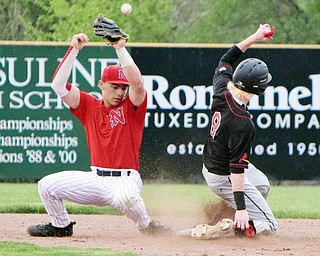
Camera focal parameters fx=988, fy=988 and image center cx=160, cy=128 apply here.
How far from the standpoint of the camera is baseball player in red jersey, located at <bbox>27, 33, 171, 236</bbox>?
297 inches

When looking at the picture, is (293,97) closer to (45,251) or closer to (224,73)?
(224,73)

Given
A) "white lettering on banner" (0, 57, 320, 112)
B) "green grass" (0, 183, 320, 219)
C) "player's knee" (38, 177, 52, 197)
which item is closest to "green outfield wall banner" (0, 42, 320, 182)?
"white lettering on banner" (0, 57, 320, 112)

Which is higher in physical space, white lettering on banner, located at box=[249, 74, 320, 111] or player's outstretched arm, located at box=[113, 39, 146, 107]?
player's outstretched arm, located at box=[113, 39, 146, 107]

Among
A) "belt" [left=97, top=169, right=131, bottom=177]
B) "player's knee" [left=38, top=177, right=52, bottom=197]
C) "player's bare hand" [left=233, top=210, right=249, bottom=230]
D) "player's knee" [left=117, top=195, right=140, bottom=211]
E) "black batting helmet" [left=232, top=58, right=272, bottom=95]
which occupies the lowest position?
"player's bare hand" [left=233, top=210, right=249, bottom=230]

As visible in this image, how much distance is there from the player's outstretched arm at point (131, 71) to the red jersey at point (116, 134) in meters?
0.16

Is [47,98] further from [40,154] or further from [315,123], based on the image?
[315,123]

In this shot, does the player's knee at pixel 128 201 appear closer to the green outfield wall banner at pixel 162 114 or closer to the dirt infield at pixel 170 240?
the dirt infield at pixel 170 240

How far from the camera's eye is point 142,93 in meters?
7.51

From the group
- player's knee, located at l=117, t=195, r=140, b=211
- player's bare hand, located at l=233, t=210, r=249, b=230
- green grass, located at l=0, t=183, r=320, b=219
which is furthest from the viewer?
green grass, located at l=0, t=183, r=320, b=219

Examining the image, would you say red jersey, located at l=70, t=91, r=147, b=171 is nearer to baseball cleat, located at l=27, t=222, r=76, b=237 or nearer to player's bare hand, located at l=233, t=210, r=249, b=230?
baseball cleat, located at l=27, t=222, r=76, b=237

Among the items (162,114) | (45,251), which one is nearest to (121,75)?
(45,251)

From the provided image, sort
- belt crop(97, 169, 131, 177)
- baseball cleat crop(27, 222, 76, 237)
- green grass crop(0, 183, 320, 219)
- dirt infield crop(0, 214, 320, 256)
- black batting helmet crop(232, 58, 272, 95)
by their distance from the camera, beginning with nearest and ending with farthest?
dirt infield crop(0, 214, 320, 256) → black batting helmet crop(232, 58, 272, 95) → belt crop(97, 169, 131, 177) → baseball cleat crop(27, 222, 76, 237) → green grass crop(0, 183, 320, 219)

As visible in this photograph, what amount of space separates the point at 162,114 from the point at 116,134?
581 centimetres

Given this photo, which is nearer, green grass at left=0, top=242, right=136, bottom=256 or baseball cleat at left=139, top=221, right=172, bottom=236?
green grass at left=0, top=242, right=136, bottom=256
